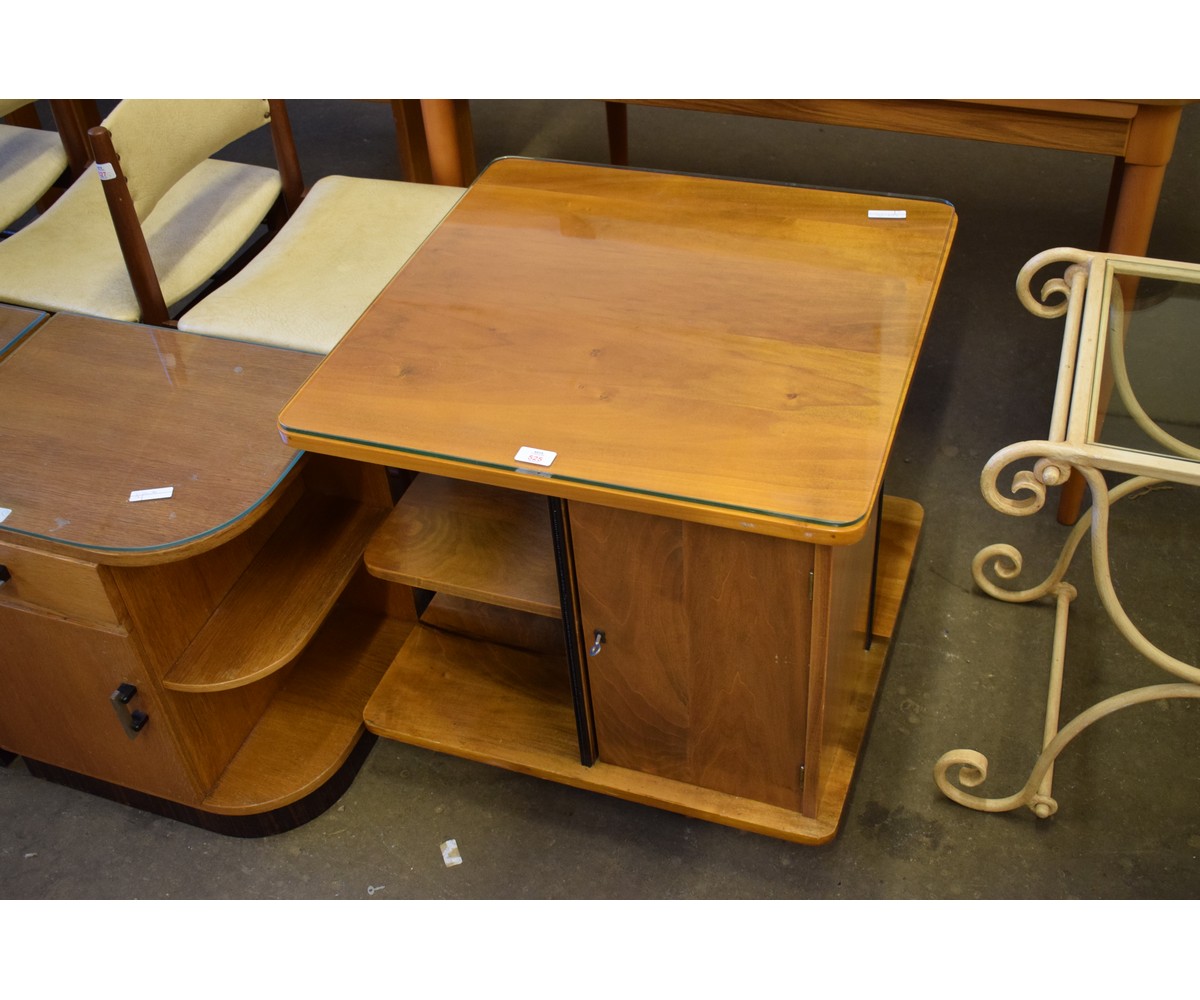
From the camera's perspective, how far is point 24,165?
8.03 feet

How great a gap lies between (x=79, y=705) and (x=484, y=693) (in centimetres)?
57

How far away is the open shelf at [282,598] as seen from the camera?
5.54ft

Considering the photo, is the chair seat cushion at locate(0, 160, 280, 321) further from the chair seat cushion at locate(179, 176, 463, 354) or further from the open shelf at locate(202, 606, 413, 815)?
the open shelf at locate(202, 606, 413, 815)

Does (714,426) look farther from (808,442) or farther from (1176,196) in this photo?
(1176,196)

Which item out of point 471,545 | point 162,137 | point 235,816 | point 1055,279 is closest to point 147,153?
point 162,137

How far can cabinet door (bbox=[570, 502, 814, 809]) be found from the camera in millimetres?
1438

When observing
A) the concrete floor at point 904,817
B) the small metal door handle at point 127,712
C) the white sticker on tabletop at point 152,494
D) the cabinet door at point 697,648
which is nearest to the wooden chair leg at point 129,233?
the white sticker on tabletop at point 152,494

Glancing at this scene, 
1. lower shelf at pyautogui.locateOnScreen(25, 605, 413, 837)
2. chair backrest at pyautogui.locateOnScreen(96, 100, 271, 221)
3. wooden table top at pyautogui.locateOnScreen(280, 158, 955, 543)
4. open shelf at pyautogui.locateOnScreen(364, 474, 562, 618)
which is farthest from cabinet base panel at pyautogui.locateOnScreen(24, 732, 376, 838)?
chair backrest at pyautogui.locateOnScreen(96, 100, 271, 221)

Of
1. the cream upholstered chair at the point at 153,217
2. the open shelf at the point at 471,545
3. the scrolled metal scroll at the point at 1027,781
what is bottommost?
the scrolled metal scroll at the point at 1027,781

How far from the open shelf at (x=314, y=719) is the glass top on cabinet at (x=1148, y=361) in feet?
3.68

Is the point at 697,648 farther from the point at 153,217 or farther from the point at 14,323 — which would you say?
the point at 153,217

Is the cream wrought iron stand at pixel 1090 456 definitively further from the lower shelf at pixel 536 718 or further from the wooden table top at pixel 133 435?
the wooden table top at pixel 133 435

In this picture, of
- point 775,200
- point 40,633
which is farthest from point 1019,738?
point 40,633
